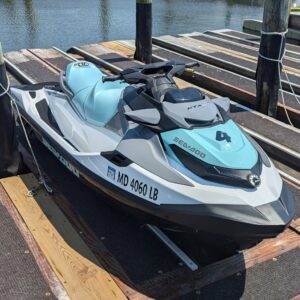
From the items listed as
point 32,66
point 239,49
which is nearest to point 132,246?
point 32,66

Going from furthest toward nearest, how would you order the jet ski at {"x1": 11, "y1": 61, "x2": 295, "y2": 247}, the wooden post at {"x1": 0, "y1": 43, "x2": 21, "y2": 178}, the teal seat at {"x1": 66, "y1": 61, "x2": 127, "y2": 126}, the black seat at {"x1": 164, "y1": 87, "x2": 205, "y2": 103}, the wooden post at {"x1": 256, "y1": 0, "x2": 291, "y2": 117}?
the wooden post at {"x1": 256, "y1": 0, "x2": 291, "y2": 117}, the wooden post at {"x1": 0, "y1": 43, "x2": 21, "y2": 178}, the teal seat at {"x1": 66, "y1": 61, "x2": 127, "y2": 126}, the black seat at {"x1": 164, "y1": 87, "x2": 205, "y2": 103}, the jet ski at {"x1": 11, "y1": 61, "x2": 295, "y2": 247}

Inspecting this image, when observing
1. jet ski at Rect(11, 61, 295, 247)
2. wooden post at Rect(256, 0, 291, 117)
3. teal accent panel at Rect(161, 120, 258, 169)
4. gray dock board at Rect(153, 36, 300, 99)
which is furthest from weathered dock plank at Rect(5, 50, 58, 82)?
teal accent panel at Rect(161, 120, 258, 169)

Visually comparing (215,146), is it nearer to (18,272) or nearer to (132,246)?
(132,246)

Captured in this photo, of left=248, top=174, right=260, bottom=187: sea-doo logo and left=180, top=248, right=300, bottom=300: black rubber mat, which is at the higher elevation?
left=248, top=174, right=260, bottom=187: sea-doo logo

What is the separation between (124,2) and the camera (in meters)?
23.7

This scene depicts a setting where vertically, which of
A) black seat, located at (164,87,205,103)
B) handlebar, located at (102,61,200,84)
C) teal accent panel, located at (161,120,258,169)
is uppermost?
handlebar, located at (102,61,200,84)

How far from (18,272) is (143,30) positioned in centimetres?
583

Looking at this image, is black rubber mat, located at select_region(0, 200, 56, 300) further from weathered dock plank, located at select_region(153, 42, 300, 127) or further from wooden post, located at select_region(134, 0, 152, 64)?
wooden post, located at select_region(134, 0, 152, 64)

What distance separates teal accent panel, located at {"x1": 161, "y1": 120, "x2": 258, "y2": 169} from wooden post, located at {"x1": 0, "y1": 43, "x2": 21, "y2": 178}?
1606mm

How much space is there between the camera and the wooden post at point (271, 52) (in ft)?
16.9

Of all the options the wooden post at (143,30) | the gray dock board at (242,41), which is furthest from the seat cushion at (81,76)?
the gray dock board at (242,41)

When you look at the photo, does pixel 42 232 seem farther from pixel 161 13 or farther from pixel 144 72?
pixel 161 13

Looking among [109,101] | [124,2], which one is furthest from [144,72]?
[124,2]

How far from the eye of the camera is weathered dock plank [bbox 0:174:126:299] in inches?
106
